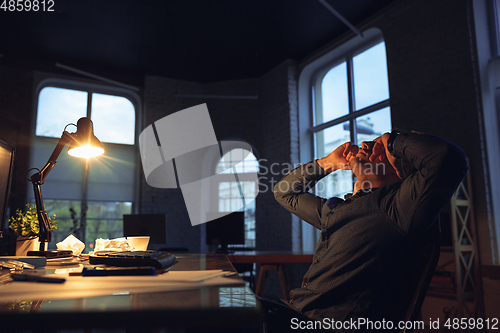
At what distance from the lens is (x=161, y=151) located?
7.01 m

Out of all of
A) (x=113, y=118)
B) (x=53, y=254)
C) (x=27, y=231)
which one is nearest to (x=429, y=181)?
(x=53, y=254)

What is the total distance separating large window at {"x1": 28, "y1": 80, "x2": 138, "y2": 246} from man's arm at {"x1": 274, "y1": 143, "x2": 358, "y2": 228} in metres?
5.68

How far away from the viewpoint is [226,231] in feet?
14.8

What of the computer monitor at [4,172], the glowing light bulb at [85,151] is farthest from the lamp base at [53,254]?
the glowing light bulb at [85,151]

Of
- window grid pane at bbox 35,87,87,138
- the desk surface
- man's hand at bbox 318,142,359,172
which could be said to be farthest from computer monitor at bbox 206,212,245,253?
window grid pane at bbox 35,87,87,138

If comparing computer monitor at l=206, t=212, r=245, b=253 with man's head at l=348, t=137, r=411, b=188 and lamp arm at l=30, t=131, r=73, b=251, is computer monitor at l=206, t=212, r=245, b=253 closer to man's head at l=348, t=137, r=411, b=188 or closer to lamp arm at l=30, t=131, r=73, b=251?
lamp arm at l=30, t=131, r=73, b=251

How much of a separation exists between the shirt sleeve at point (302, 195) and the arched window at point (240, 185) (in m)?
5.38

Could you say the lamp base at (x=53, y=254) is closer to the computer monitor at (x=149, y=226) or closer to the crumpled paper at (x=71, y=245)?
the crumpled paper at (x=71, y=245)

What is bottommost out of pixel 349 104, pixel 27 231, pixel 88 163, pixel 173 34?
pixel 27 231

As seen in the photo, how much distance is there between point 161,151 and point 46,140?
2073 millimetres

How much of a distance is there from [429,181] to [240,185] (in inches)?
245

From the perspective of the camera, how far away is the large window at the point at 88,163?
252 inches

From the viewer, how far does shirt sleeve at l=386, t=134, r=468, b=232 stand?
0.97 m

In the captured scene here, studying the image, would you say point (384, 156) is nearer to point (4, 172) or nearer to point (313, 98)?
point (4, 172)
